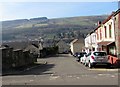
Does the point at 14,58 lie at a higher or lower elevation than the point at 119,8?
lower

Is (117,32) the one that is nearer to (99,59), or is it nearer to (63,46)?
(99,59)

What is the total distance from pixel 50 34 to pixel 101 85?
183 meters

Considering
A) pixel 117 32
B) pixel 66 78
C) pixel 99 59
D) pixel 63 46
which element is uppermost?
pixel 117 32

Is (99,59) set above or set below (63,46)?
below

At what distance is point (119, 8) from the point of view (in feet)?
109

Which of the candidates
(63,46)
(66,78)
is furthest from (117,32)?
(63,46)

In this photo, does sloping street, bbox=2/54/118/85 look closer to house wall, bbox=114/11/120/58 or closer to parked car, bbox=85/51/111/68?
parked car, bbox=85/51/111/68

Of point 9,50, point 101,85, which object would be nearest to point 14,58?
point 9,50

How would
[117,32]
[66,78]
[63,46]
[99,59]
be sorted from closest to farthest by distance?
[66,78] < [99,59] < [117,32] < [63,46]

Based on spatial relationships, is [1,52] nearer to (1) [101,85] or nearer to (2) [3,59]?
(2) [3,59]

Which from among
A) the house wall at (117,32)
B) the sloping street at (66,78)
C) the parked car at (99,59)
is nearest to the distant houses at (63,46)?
the house wall at (117,32)

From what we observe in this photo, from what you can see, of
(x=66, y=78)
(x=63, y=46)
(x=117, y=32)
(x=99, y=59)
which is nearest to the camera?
(x=66, y=78)

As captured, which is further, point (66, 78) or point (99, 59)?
point (99, 59)

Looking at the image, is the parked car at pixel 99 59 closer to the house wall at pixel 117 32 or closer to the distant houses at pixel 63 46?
the house wall at pixel 117 32
